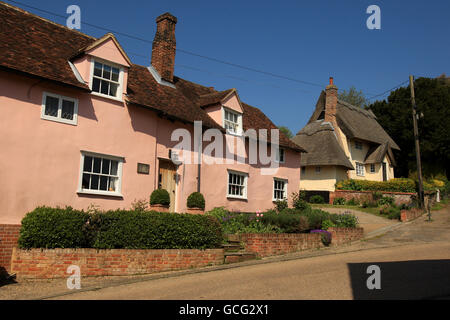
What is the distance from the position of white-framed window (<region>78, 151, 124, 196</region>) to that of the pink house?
0.12ft

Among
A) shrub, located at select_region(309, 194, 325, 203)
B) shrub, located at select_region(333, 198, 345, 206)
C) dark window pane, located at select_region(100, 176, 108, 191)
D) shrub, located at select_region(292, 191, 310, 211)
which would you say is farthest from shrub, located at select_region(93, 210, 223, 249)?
shrub, located at select_region(309, 194, 325, 203)

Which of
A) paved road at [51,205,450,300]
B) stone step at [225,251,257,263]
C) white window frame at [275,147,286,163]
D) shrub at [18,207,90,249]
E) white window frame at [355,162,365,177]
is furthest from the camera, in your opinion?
white window frame at [355,162,365,177]

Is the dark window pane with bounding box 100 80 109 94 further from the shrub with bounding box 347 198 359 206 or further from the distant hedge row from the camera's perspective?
the shrub with bounding box 347 198 359 206

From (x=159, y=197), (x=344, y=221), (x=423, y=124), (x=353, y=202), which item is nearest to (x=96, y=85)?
(x=159, y=197)

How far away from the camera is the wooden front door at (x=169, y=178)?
52.7ft

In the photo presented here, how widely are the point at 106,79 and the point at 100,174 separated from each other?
3514 mm

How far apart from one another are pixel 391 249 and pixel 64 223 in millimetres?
11363

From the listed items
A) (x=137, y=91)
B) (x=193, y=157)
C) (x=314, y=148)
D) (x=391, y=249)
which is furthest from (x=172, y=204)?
(x=314, y=148)

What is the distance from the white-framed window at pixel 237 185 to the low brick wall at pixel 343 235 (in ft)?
17.0

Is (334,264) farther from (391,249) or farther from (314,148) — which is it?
(314,148)

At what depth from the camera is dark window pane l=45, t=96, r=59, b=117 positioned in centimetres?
1266

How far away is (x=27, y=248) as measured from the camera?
9859 millimetres

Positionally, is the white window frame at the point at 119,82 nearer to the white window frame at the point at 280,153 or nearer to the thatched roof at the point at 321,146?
the white window frame at the point at 280,153

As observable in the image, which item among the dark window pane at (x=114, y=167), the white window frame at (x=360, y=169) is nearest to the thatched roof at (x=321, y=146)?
the white window frame at (x=360, y=169)
